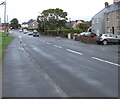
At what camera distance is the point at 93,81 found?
26.1ft

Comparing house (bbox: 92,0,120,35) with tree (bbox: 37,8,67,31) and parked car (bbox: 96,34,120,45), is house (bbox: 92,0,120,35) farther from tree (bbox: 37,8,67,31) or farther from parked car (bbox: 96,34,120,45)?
tree (bbox: 37,8,67,31)

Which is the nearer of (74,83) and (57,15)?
(74,83)

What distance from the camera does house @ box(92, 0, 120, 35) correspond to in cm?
4631

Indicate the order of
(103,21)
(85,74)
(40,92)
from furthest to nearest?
(103,21) → (85,74) → (40,92)

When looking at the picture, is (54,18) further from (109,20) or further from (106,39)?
(106,39)

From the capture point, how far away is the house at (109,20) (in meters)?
46.3

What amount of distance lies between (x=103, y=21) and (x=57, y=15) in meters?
33.8

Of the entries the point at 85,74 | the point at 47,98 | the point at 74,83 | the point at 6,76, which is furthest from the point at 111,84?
the point at 6,76

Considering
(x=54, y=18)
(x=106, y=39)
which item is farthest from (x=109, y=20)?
(x=54, y=18)

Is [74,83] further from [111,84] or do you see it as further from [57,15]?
[57,15]

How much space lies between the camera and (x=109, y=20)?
49375mm

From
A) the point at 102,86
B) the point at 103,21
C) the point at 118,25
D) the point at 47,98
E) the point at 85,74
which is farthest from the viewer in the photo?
the point at 103,21

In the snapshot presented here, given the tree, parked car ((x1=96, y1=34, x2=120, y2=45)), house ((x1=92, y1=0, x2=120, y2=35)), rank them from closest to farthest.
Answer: parked car ((x1=96, y1=34, x2=120, y2=45))
house ((x1=92, y1=0, x2=120, y2=35))
the tree

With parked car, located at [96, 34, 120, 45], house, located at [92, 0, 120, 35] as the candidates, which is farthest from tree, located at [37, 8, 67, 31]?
parked car, located at [96, 34, 120, 45]
